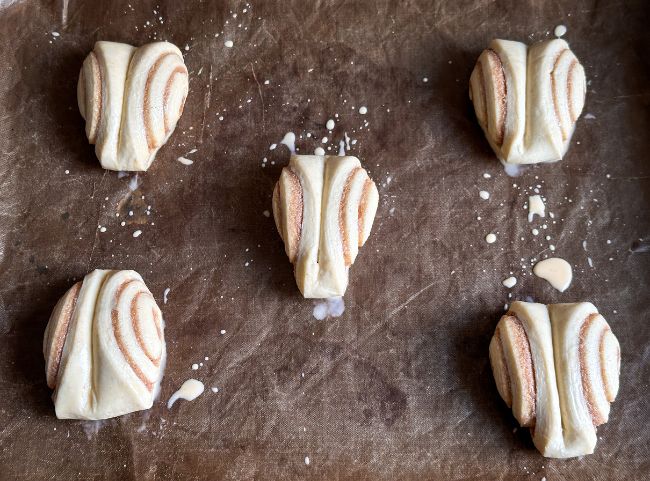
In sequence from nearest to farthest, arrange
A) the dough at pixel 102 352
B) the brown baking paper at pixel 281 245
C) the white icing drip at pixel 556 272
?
1. the dough at pixel 102 352
2. the brown baking paper at pixel 281 245
3. the white icing drip at pixel 556 272

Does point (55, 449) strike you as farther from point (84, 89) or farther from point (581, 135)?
point (581, 135)

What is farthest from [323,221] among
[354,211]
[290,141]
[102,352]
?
[102,352]

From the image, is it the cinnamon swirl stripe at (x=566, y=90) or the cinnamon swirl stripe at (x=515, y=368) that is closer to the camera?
the cinnamon swirl stripe at (x=515, y=368)

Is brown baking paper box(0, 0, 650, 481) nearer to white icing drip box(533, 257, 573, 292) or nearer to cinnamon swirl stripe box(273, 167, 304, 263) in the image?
white icing drip box(533, 257, 573, 292)

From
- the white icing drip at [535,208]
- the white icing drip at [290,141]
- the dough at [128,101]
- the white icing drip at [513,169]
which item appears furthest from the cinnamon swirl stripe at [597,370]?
the dough at [128,101]

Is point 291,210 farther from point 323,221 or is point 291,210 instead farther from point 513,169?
point 513,169

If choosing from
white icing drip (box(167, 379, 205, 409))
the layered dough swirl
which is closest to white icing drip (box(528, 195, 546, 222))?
the layered dough swirl

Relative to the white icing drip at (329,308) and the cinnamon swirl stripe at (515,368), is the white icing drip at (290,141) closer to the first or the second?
the white icing drip at (329,308)

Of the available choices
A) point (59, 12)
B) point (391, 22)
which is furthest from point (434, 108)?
point (59, 12)
